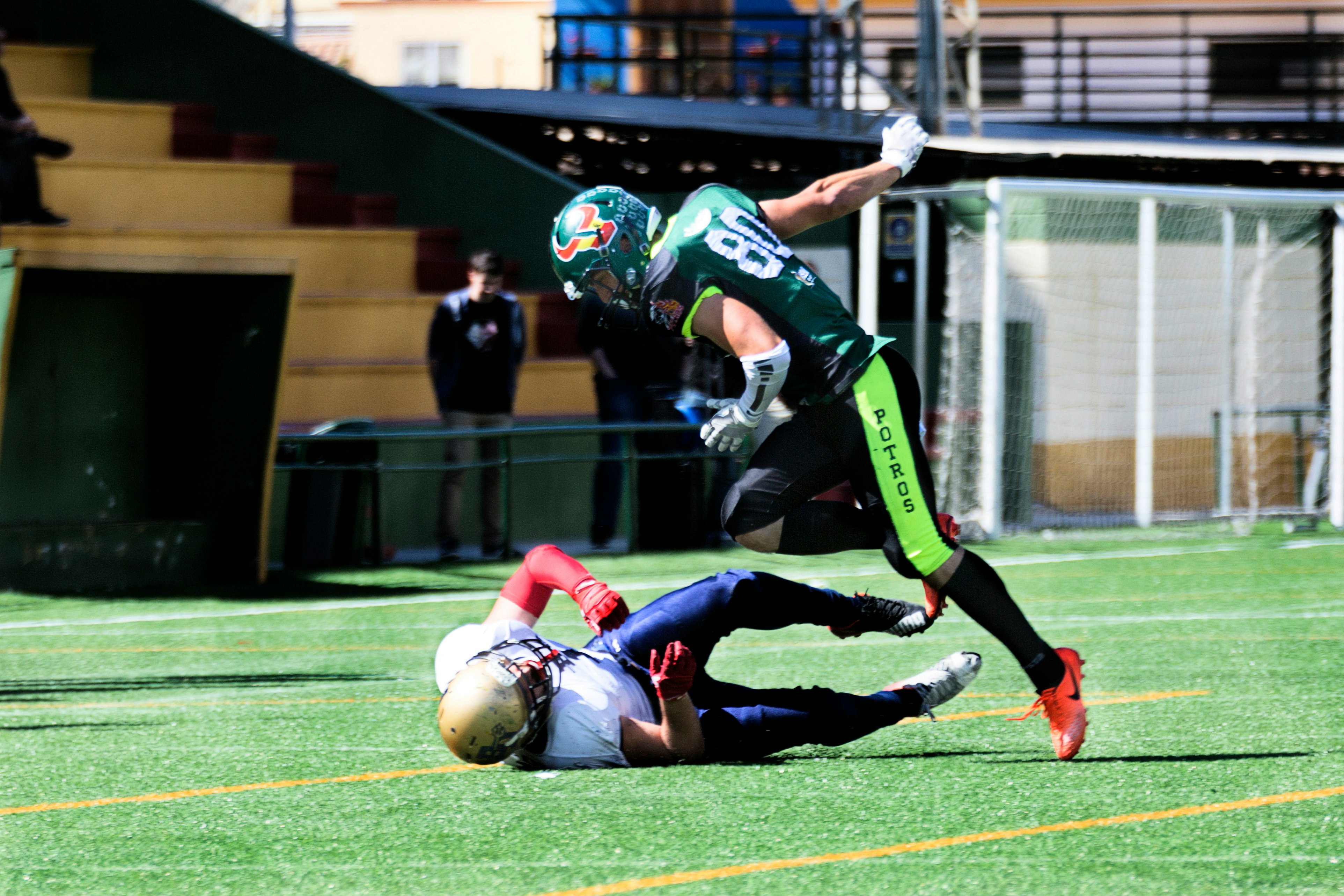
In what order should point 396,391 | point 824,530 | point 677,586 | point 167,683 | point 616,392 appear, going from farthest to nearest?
1. point 396,391
2. point 616,392
3. point 677,586
4. point 167,683
5. point 824,530

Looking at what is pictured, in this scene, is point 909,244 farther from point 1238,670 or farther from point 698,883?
point 698,883

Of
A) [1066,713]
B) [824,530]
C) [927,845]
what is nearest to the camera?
[927,845]

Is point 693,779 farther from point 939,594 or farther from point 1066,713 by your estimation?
point 1066,713

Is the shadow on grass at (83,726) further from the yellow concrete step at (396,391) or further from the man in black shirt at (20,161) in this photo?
the man in black shirt at (20,161)

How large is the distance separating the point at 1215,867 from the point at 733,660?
3962 mm

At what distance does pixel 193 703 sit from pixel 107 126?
11282 millimetres

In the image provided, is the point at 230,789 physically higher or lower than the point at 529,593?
lower

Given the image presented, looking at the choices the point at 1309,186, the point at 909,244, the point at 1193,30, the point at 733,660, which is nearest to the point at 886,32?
the point at 1193,30

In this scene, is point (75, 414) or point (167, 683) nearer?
point (167, 683)

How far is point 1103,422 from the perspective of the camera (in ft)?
46.0

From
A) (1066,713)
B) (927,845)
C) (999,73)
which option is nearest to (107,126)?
(1066,713)

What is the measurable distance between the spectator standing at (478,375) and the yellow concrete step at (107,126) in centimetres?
573

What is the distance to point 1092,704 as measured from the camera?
6520 millimetres

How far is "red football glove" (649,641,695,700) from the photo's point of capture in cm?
479
